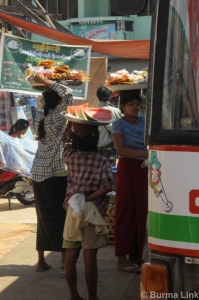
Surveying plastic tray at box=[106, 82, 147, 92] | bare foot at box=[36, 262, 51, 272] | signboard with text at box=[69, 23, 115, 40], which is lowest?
bare foot at box=[36, 262, 51, 272]

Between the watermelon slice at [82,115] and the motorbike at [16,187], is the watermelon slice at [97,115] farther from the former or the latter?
the motorbike at [16,187]

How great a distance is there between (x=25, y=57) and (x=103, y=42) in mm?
1207

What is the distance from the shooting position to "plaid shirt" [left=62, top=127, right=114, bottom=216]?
467 centimetres

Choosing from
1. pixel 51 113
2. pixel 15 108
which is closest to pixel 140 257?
pixel 51 113

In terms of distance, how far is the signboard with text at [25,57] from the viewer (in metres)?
8.51

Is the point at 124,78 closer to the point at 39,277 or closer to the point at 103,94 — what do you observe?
the point at 39,277

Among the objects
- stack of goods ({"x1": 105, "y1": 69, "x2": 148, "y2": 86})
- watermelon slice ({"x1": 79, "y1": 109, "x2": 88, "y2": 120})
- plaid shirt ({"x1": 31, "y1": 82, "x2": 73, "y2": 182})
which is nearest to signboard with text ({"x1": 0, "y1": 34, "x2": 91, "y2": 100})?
stack of goods ({"x1": 105, "y1": 69, "x2": 148, "y2": 86})

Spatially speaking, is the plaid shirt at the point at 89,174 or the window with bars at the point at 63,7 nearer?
the plaid shirt at the point at 89,174

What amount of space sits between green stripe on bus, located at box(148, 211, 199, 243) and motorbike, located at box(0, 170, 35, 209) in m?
5.92

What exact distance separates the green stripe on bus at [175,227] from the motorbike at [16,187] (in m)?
5.92

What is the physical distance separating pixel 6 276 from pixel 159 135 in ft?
10.1

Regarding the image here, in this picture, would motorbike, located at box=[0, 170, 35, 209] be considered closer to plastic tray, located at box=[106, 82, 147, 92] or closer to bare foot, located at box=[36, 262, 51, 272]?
bare foot, located at box=[36, 262, 51, 272]

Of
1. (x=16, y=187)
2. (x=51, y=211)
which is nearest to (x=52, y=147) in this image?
(x=51, y=211)

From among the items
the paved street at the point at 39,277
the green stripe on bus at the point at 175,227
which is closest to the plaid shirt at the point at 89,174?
the paved street at the point at 39,277
